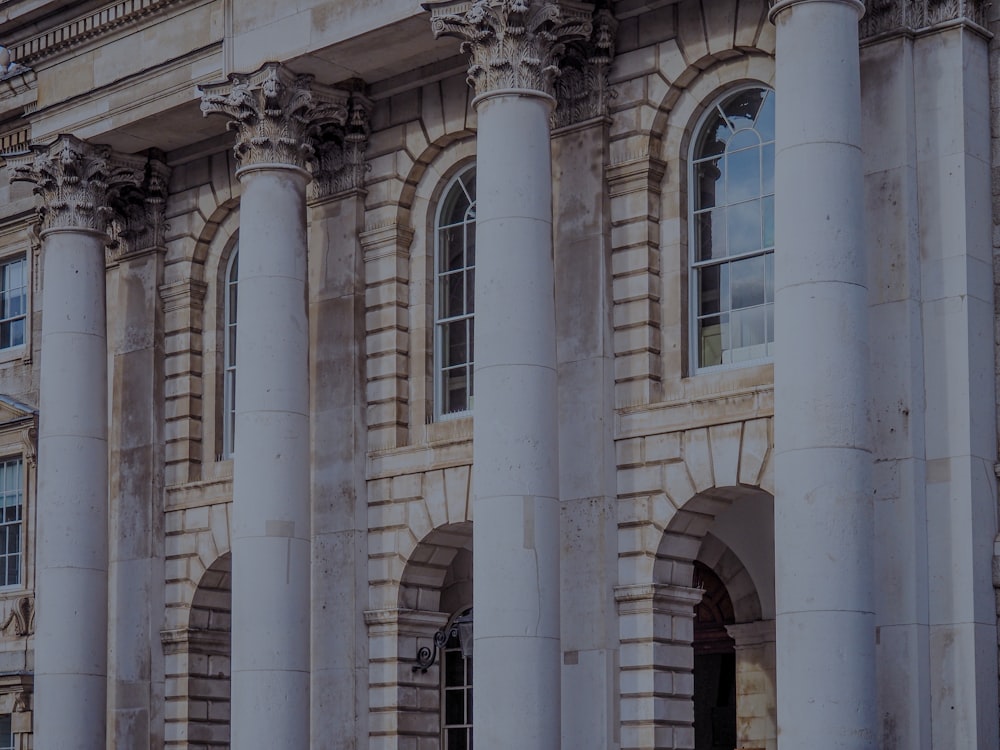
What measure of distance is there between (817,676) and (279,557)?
847cm

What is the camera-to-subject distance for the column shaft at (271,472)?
25.6 m

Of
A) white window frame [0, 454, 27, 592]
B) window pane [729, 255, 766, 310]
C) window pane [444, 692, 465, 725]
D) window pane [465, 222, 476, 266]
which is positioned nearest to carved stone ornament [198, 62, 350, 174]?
window pane [465, 222, 476, 266]

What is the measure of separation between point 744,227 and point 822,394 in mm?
4295

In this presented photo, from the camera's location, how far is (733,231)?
80.3 ft

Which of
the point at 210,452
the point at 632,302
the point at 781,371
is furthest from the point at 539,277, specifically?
the point at 210,452

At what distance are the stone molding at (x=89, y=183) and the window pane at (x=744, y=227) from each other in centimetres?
986

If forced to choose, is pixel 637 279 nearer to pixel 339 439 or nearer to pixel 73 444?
pixel 339 439

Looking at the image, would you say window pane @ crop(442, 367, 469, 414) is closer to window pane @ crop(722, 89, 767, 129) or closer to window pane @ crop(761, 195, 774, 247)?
window pane @ crop(761, 195, 774, 247)

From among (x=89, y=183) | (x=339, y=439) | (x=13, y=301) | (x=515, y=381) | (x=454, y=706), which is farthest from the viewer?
(x=13, y=301)

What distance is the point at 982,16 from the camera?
74.2 ft

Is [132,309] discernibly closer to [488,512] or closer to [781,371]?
[488,512]

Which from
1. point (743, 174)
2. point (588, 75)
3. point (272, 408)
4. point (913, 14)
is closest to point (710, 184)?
point (743, 174)

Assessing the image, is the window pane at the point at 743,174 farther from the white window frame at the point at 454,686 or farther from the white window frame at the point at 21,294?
the white window frame at the point at 21,294

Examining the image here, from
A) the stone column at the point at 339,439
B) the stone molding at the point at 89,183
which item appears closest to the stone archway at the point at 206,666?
the stone column at the point at 339,439
